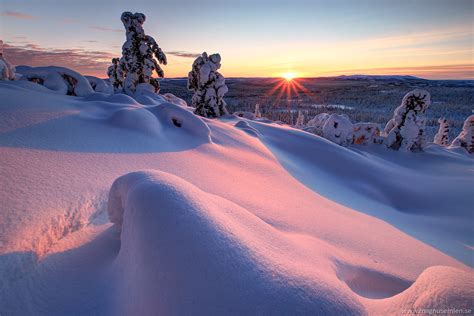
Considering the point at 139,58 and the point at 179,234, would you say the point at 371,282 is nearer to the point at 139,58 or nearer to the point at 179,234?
the point at 179,234

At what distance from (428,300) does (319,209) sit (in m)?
2.42

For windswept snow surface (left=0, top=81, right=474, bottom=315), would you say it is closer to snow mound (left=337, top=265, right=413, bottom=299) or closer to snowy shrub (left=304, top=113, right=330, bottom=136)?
snow mound (left=337, top=265, right=413, bottom=299)

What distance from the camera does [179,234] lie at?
1.33 meters

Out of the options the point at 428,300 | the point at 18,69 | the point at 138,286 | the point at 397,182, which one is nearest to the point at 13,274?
the point at 138,286

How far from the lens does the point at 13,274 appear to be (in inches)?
55.0

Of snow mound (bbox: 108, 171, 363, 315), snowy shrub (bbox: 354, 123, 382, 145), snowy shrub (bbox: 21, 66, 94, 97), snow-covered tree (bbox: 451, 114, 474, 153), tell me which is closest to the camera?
snow mound (bbox: 108, 171, 363, 315)

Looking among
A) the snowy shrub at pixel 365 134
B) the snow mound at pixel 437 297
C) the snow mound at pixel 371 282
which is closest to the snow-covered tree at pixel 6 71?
the snow mound at pixel 371 282

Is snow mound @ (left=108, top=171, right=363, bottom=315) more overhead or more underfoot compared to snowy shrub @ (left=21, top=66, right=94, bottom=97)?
more underfoot

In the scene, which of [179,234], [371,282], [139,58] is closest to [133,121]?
[179,234]

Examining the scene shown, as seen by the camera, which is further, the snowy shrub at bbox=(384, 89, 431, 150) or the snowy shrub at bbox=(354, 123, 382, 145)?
the snowy shrub at bbox=(354, 123, 382, 145)

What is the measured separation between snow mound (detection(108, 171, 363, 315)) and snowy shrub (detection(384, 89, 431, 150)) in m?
12.8

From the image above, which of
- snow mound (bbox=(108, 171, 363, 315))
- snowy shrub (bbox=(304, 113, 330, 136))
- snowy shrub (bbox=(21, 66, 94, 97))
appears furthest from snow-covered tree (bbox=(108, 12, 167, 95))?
snow mound (bbox=(108, 171, 363, 315))

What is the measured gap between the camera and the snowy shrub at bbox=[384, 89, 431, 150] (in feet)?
38.1

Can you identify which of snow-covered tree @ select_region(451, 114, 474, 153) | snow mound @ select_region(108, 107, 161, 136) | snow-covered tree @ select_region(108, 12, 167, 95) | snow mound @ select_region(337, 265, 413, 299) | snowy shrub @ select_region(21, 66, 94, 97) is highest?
snow-covered tree @ select_region(108, 12, 167, 95)
